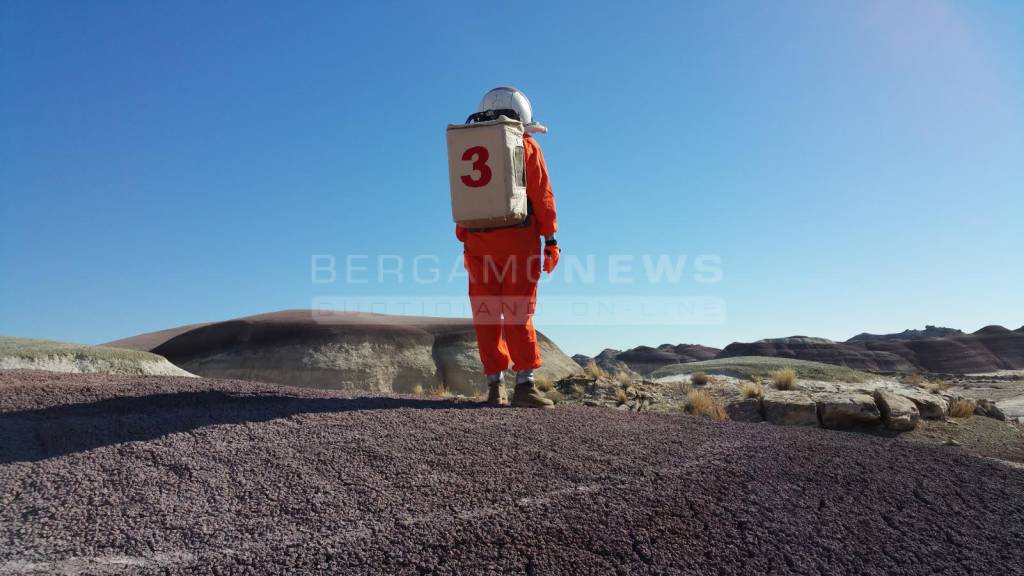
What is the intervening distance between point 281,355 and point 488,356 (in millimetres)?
9185

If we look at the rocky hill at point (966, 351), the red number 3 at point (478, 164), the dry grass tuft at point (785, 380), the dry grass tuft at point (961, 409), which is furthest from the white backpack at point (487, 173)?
the rocky hill at point (966, 351)

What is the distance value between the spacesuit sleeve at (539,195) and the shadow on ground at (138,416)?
5.92ft

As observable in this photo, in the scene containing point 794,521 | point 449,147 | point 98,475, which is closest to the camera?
point 98,475

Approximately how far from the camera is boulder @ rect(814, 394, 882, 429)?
6.97 m

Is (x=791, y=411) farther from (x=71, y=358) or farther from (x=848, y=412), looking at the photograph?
(x=71, y=358)

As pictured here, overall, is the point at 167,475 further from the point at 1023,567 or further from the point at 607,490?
the point at 1023,567

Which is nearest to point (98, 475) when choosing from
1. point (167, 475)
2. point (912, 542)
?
point (167, 475)

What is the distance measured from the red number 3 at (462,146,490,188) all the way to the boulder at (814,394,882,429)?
16.4ft

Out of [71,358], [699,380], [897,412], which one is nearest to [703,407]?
[897,412]

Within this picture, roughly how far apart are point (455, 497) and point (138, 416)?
2303 mm

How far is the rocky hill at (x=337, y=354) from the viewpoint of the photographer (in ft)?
43.0

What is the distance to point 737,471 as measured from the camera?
11.6 ft

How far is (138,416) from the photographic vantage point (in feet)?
12.4

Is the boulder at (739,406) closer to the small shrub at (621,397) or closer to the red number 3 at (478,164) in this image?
the small shrub at (621,397)
